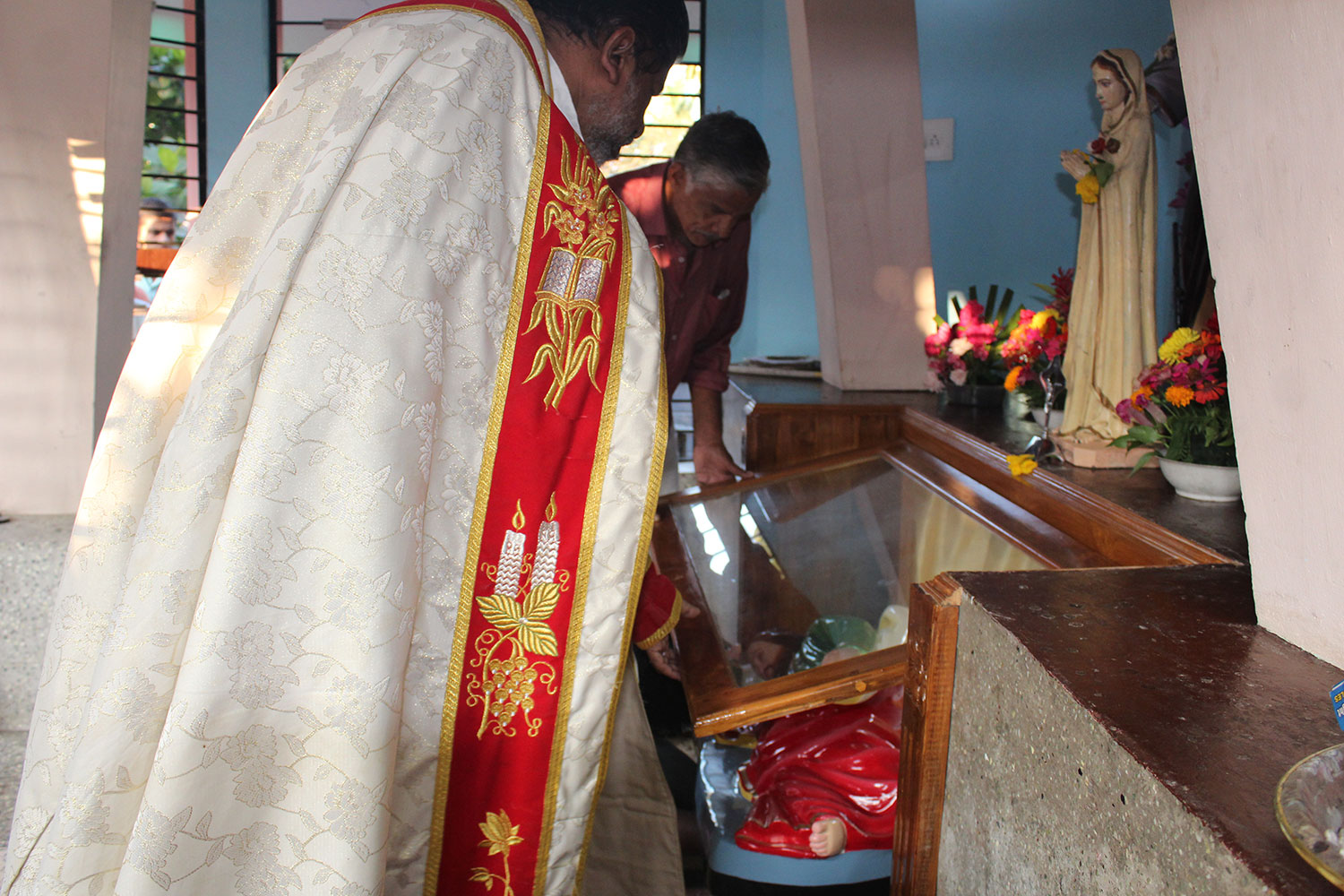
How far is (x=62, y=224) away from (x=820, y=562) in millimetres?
2091

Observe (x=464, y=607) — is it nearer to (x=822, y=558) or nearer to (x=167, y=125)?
(x=822, y=558)

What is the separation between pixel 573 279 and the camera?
1235 millimetres

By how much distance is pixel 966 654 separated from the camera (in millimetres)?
1088

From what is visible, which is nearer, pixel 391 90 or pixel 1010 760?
pixel 1010 760

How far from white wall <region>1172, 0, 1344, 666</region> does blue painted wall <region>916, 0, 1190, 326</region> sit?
430 cm

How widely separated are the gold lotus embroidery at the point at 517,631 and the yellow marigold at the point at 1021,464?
3.45ft

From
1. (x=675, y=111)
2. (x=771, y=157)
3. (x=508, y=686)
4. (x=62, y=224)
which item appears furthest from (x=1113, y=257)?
(x=675, y=111)

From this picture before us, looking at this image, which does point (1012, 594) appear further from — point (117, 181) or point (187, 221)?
point (187, 221)

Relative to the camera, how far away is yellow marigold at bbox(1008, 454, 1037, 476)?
1.86 meters

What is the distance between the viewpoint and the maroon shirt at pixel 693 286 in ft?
7.98

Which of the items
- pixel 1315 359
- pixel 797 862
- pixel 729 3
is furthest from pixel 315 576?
pixel 729 3

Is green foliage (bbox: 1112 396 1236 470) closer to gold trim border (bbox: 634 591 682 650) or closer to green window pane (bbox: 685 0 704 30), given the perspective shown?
gold trim border (bbox: 634 591 682 650)

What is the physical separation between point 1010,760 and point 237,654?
78cm

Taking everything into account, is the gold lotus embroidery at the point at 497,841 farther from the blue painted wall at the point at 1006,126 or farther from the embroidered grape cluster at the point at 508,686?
the blue painted wall at the point at 1006,126
